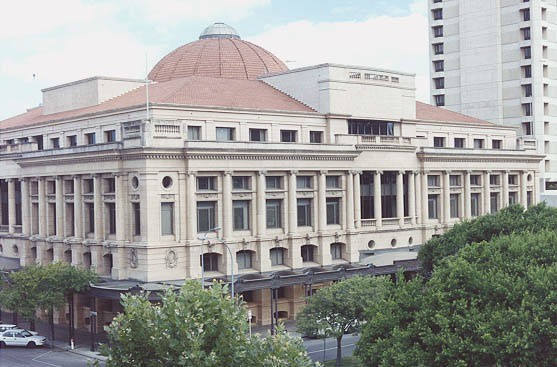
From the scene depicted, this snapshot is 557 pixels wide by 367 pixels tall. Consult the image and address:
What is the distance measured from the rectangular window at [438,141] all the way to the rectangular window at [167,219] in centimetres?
3675

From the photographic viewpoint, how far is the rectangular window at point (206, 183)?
64188mm

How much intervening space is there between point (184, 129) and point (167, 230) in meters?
8.58

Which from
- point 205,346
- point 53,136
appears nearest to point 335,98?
point 53,136

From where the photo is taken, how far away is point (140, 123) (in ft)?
205

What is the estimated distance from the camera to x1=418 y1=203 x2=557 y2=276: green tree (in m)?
49.7

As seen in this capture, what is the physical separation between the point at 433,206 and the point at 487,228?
33.2m

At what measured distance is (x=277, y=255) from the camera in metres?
69.9

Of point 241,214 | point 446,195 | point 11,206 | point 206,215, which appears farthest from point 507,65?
point 11,206

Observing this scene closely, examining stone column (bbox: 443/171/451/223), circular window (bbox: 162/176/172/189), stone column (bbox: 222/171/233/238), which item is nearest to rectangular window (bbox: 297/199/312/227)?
stone column (bbox: 222/171/233/238)

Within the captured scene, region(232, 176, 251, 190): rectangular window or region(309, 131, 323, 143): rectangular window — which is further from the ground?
region(309, 131, 323, 143): rectangular window

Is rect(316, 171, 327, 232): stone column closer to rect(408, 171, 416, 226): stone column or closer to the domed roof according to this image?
rect(408, 171, 416, 226): stone column

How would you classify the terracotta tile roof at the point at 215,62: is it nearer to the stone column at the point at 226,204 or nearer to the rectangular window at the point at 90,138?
the rectangular window at the point at 90,138

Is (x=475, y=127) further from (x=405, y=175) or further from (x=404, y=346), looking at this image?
(x=404, y=346)

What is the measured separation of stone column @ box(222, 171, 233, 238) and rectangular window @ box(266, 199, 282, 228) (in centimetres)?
491
